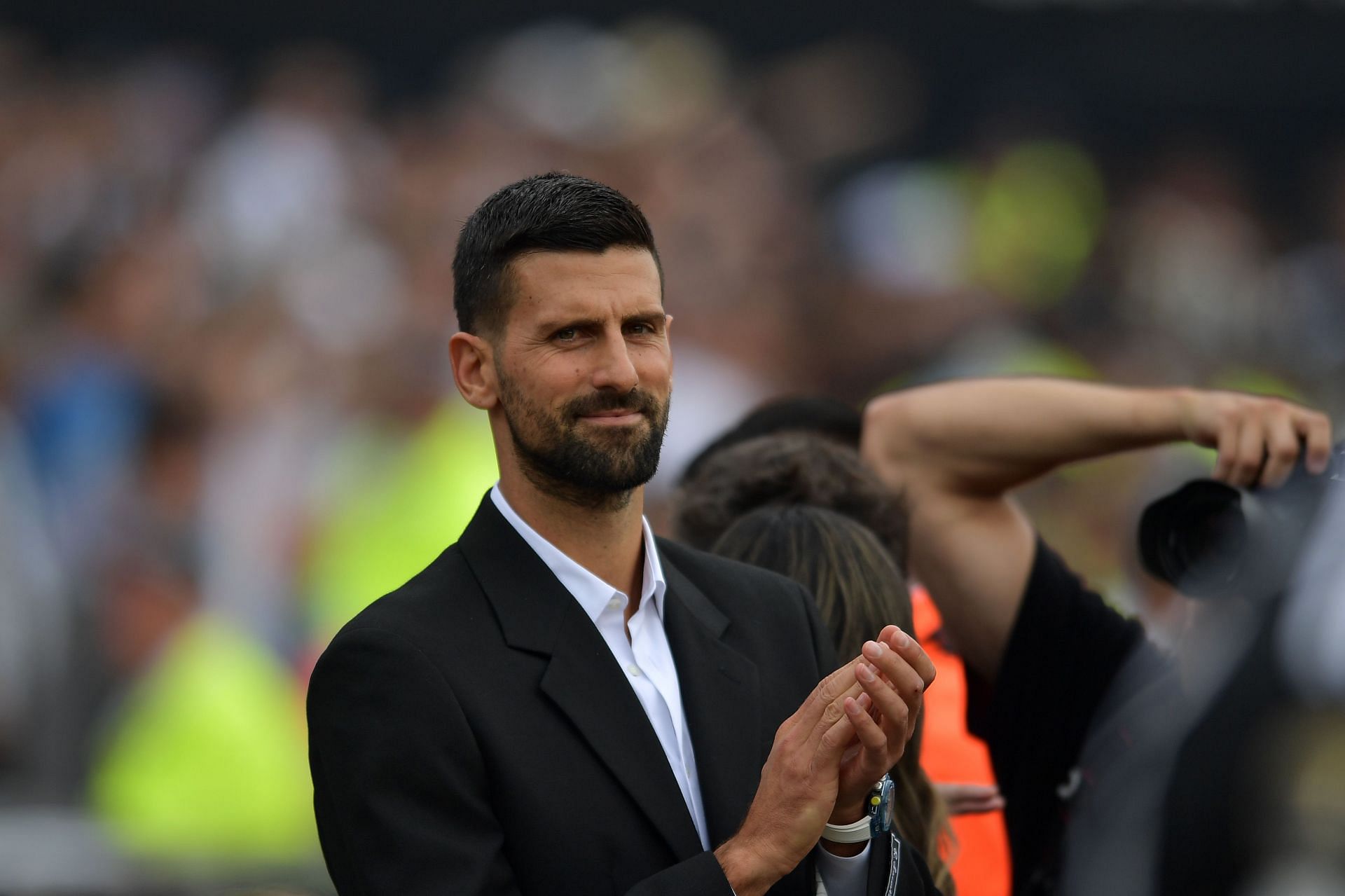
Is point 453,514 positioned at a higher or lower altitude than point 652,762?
higher

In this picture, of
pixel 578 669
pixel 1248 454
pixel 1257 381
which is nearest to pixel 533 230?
pixel 578 669

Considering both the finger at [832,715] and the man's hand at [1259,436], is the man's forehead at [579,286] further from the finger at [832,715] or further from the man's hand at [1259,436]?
the man's hand at [1259,436]

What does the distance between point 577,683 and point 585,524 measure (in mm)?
183

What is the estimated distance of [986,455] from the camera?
2828 millimetres

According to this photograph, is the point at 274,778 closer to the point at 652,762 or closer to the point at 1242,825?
the point at 652,762

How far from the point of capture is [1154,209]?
9.35 metres

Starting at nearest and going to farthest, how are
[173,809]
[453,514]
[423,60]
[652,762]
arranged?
[652,762]
[173,809]
[453,514]
[423,60]

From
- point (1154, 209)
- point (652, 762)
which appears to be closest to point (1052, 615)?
point (652, 762)

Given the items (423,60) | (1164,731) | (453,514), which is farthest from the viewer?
(423,60)

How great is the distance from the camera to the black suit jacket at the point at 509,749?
5.74 ft

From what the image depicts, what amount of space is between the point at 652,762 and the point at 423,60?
711 cm

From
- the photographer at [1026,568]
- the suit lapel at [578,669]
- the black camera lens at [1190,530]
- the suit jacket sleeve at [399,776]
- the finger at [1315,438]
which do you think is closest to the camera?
the suit jacket sleeve at [399,776]

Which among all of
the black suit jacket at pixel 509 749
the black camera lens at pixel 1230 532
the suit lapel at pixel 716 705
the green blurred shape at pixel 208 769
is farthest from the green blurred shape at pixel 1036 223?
the black suit jacket at pixel 509 749

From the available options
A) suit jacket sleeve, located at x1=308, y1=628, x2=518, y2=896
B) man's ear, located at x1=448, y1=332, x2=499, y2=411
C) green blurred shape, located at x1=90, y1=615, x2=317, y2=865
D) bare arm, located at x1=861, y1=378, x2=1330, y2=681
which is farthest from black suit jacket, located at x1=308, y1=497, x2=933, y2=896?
green blurred shape, located at x1=90, y1=615, x2=317, y2=865
